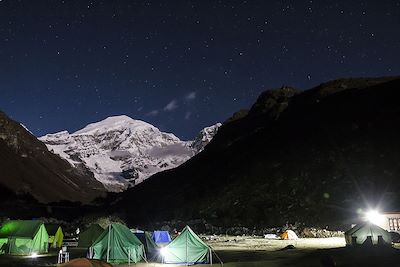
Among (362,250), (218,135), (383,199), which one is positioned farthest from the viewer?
(218,135)

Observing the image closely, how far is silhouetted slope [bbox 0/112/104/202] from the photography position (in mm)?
151500

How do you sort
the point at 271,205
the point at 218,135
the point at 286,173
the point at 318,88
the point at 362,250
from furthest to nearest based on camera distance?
the point at 218,135 → the point at 318,88 → the point at 286,173 → the point at 271,205 → the point at 362,250

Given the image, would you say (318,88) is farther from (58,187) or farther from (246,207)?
(58,187)

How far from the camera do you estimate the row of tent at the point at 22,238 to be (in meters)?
36.0

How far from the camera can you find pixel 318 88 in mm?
138875

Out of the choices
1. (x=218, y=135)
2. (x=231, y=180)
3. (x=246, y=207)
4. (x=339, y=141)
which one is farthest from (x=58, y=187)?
(x=339, y=141)

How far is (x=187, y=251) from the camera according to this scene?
2612cm

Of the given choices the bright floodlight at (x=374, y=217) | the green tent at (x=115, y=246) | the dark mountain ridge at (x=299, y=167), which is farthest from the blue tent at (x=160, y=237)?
the dark mountain ridge at (x=299, y=167)

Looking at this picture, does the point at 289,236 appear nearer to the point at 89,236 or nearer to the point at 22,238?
the point at 89,236

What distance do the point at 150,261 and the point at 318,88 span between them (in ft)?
398

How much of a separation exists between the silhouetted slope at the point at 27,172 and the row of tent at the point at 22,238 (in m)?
115

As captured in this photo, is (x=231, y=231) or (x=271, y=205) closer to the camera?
(x=231, y=231)

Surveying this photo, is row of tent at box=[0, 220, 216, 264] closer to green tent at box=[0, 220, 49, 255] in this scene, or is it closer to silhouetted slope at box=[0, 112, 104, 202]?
green tent at box=[0, 220, 49, 255]

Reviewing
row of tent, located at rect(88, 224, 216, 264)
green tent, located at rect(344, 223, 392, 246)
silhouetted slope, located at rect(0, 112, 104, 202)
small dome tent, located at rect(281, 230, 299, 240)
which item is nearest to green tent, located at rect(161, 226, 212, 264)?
row of tent, located at rect(88, 224, 216, 264)
